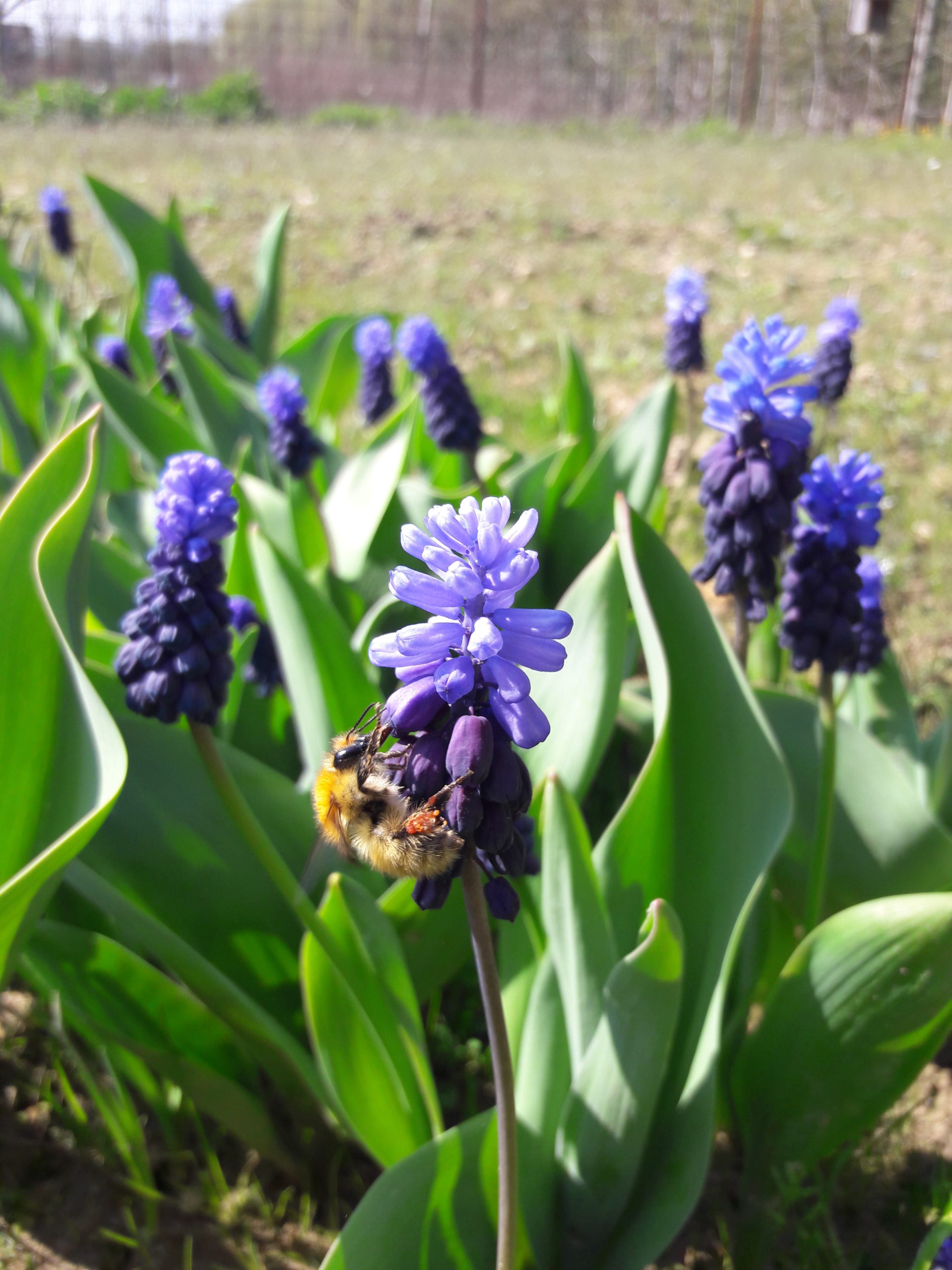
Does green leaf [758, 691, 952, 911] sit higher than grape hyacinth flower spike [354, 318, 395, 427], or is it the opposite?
grape hyacinth flower spike [354, 318, 395, 427]

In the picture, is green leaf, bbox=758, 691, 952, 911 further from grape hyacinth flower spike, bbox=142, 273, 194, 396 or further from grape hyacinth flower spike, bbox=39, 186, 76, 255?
grape hyacinth flower spike, bbox=39, 186, 76, 255

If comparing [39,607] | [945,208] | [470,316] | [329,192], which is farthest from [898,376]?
[329,192]

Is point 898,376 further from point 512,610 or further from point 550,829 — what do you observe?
point 512,610

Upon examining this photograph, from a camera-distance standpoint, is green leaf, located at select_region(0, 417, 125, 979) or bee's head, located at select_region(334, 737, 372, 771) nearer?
bee's head, located at select_region(334, 737, 372, 771)

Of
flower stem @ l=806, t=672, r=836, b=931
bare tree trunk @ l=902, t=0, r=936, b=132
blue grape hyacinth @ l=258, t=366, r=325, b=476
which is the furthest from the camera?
bare tree trunk @ l=902, t=0, r=936, b=132

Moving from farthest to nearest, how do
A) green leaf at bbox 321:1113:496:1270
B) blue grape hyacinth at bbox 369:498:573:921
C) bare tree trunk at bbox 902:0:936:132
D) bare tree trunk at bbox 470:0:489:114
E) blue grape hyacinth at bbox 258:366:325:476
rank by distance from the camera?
bare tree trunk at bbox 470:0:489:114, bare tree trunk at bbox 902:0:936:132, blue grape hyacinth at bbox 258:366:325:476, green leaf at bbox 321:1113:496:1270, blue grape hyacinth at bbox 369:498:573:921

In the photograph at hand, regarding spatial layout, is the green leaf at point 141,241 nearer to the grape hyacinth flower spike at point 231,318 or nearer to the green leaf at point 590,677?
the grape hyacinth flower spike at point 231,318

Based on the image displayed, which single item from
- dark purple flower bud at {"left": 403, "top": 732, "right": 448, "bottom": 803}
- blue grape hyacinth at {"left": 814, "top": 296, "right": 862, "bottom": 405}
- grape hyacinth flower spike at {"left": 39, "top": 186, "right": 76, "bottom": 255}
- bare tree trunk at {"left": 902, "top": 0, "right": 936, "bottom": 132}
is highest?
bare tree trunk at {"left": 902, "top": 0, "right": 936, "bottom": 132}

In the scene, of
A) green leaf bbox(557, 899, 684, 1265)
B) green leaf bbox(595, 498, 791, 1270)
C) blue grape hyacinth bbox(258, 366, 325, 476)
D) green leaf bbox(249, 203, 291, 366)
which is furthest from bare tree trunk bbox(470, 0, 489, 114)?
green leaf bbox(557, 899, 684, 1265)
